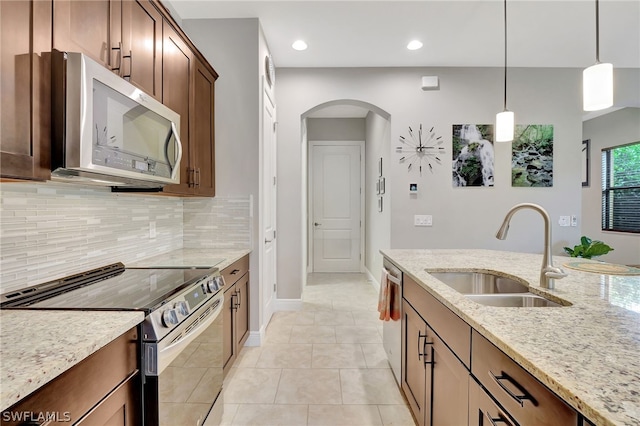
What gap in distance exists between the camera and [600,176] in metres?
5.16

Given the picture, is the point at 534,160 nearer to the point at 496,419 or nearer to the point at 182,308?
the point at 496,419

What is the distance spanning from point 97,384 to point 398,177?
3.36 meters

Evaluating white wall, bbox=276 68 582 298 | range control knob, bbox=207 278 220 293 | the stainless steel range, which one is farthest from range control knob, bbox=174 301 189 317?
white wall, bbox=276 68 582 298

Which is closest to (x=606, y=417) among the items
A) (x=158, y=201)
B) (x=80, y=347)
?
(x=80, y=347)

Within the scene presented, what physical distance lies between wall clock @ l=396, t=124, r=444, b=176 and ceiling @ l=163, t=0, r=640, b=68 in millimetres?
841

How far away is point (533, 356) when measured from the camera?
722 mm

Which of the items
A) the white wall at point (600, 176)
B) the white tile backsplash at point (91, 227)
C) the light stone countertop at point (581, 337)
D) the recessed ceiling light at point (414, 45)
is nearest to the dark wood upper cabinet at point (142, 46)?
the white tile backsplash at point (91, 227)

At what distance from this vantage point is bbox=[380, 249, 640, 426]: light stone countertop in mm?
575

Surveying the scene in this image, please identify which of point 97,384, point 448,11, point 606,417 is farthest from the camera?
Result: point 448,11

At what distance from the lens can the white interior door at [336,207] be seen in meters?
5.62

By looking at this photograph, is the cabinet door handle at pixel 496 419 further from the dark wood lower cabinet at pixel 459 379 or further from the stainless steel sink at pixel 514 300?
the stainless steel sink at pixel 514 300

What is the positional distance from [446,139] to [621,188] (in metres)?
3.64

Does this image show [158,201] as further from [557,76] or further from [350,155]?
[557,76]

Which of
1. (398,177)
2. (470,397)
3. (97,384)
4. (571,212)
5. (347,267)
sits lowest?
(347,267)
